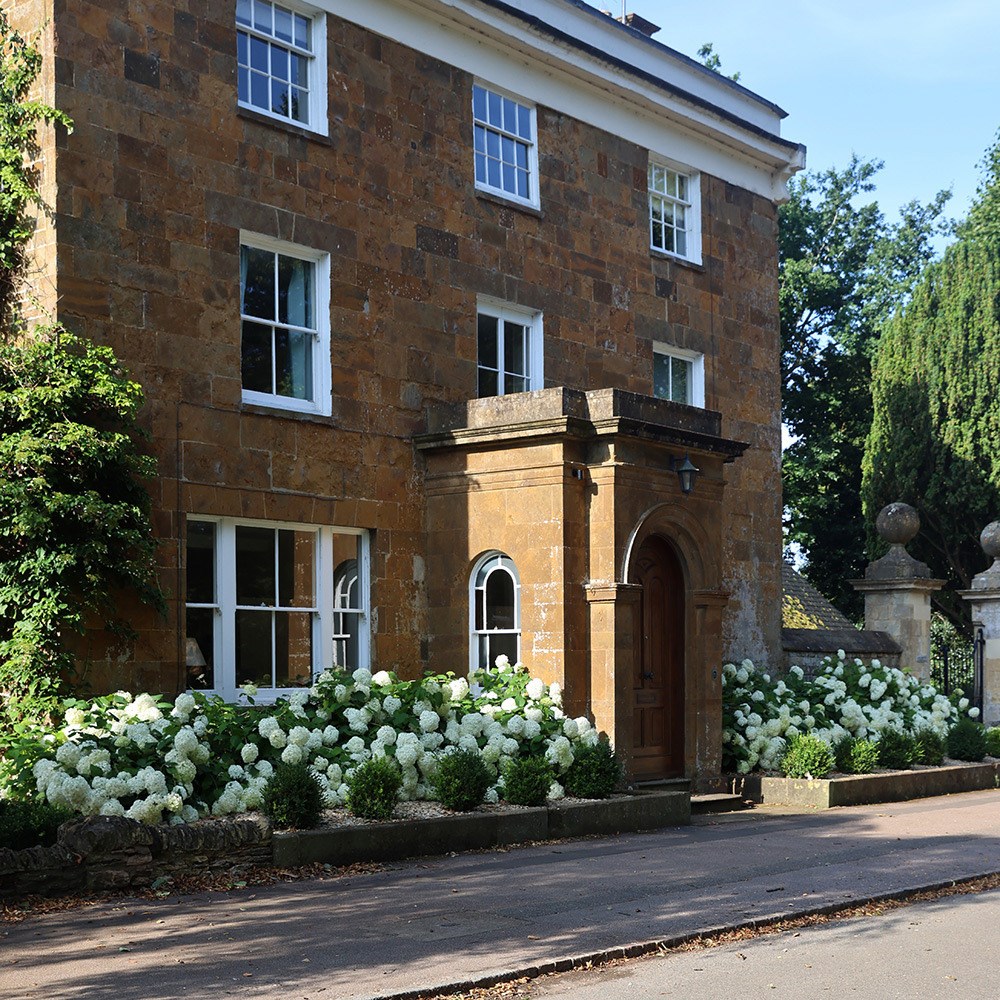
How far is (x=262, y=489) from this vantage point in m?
13.9

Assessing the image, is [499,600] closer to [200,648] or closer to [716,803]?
[716,803]

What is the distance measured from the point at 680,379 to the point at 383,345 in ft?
19.3

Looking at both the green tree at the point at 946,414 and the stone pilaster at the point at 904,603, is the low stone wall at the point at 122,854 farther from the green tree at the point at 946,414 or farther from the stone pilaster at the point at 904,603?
the green tree at the point at 946,414

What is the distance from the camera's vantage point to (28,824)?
9.45 m

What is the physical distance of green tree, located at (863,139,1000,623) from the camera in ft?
94.8

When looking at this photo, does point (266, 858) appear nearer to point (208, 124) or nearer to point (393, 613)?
point (393, 613)

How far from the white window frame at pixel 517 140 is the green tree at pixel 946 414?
14876 millimetres

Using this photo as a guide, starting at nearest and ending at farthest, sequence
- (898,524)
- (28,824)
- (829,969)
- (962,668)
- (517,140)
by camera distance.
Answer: (829,969) → (28,824) → (517,140) → (898,524) → (962,668)

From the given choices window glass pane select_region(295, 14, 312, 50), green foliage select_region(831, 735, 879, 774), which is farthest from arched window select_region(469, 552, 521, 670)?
window glass pane select_region(295, 14, 312, 50)

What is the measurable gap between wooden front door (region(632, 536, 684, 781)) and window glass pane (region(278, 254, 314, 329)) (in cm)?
442

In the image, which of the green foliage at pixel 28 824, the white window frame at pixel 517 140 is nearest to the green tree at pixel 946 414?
the white window frame at pixel 517 140

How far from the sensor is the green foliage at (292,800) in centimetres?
1063

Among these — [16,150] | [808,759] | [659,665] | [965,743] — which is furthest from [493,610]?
[965,743]

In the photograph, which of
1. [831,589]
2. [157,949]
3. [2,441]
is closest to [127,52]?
[2,441]
